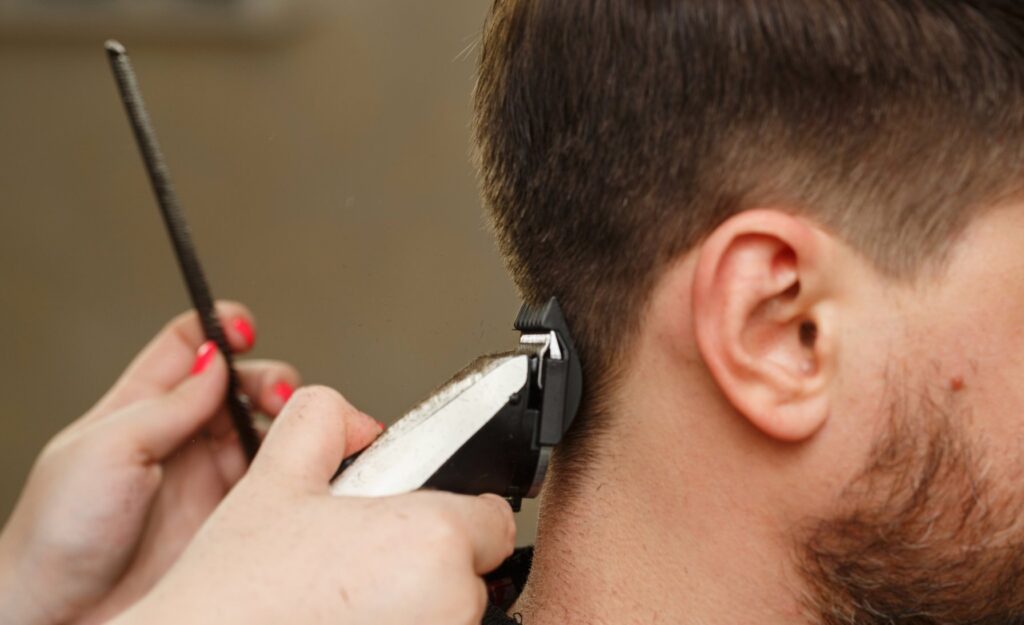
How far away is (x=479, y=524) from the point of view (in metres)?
0.77

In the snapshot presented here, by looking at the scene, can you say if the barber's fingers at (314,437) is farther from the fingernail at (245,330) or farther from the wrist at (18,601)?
the wrist at (18,601)

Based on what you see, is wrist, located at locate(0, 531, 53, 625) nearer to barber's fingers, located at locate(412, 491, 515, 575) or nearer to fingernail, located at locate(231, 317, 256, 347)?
fingernail, located at locate(231, 317, 256, 347)

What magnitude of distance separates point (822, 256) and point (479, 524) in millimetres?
299

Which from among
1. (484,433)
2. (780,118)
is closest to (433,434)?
(484,433)

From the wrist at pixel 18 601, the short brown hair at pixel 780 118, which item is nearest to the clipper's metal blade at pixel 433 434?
the short brown hair at pixel 780 118

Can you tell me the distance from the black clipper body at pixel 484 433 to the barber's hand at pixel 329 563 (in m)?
0.03

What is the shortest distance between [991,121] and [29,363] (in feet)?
6.35

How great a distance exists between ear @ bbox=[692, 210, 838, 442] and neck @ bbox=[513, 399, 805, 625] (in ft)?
0.19

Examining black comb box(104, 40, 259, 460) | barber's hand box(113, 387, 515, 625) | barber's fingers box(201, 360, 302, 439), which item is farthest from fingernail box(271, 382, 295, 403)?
barber's hand box(113, 387, 515, 625)

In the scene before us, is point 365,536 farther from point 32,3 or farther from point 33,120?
point 32,3

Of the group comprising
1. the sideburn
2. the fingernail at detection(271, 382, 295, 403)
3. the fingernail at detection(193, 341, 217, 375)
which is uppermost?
the fingernail at detection(193, 341, 217, 375)

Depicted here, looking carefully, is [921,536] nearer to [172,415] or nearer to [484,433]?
[484,433]

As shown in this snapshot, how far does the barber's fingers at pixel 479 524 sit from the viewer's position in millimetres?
744

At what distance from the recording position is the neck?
848mm
